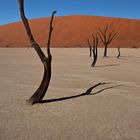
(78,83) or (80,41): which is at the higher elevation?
(78,83)

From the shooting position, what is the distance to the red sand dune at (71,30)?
8438cm

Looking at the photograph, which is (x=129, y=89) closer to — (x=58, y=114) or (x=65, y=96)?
(x=65, y=96)

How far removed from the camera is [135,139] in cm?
593

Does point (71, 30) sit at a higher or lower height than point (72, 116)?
lower

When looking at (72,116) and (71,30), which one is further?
(71,30)

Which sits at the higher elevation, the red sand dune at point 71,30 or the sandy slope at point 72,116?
the sandy slope at point 72,116

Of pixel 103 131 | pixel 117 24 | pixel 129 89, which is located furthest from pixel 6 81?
pixel 117 24

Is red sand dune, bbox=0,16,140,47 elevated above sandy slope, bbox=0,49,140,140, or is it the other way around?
sandy slope, bbox=0,49,140,140

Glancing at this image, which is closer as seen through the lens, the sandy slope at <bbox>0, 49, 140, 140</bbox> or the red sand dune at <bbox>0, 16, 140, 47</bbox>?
the sandy slope at <bbox>0, 49, 140, 140</bbox>

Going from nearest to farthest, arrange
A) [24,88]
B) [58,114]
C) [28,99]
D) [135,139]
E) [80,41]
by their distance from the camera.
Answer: [135,139]
[58,114]
[28,99]
[24,88]
[80,41]

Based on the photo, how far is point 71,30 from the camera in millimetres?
99750

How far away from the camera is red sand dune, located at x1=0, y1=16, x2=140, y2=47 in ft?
277

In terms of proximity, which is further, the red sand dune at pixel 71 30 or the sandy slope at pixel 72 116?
the red sand dune at pixel 71 30

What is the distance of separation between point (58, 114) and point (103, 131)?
1.47 m
